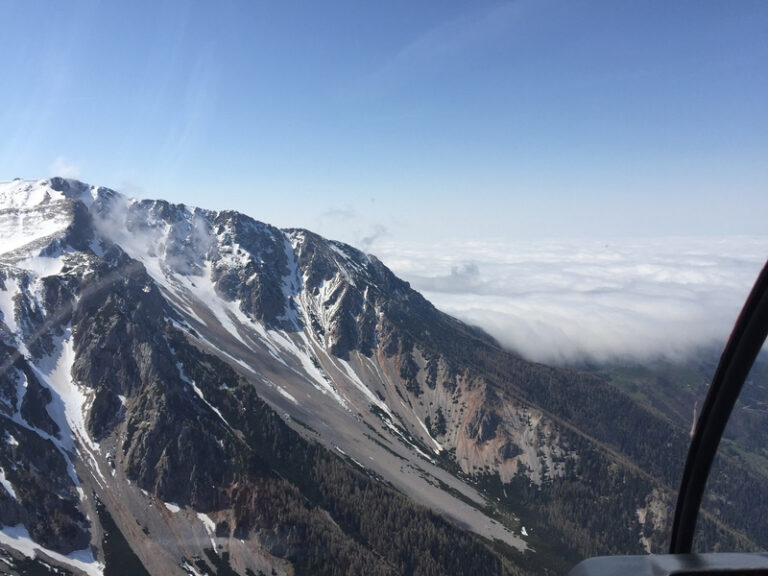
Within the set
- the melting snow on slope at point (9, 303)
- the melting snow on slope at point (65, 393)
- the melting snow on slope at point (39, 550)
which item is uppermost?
the melting snow on slope at point (9, 303)

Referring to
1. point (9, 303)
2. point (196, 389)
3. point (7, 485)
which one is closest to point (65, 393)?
point (9, 303)

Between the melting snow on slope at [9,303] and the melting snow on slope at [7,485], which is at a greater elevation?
the melting snow on slope at [9,303]

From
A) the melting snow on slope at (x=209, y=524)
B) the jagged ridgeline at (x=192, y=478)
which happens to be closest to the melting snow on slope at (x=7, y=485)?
the jagged ridgeline at (x=192, y=478)

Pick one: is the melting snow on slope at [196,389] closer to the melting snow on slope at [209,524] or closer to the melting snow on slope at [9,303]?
the melting snow on slope at [209,524]

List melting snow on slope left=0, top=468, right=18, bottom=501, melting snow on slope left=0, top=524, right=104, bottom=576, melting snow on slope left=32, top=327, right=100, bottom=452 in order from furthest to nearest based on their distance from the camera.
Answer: melting snow on slope left=32, top=327, right=100, bottom=452
melting snow on slope left=0, top=468, right=18, bottom=501
melting snow on slope left=0, top=524, right=104, bottom=576

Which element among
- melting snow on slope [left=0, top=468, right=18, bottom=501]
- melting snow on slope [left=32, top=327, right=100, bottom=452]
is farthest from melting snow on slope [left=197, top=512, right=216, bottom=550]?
melting snow on slope [left=0, top=468, right=18, bottom=501]

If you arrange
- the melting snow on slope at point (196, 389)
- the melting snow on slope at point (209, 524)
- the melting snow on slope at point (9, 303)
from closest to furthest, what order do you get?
the melting snow on slope at point (209, 524) → the melting snow on slope at point (9, 303) → the melting snow on slope at point (196, 389)

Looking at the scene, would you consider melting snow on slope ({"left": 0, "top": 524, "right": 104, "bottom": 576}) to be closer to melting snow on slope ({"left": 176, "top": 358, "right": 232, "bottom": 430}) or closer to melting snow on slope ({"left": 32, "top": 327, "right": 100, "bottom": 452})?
melting snow on slope ({"left": 32, "top": 327, "right": 100, "bottom": 452})

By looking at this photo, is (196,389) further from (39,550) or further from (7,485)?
(39,550)

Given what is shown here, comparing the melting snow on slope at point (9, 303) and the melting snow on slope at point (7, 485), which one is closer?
the melting snow on slope at point (7, 485)
